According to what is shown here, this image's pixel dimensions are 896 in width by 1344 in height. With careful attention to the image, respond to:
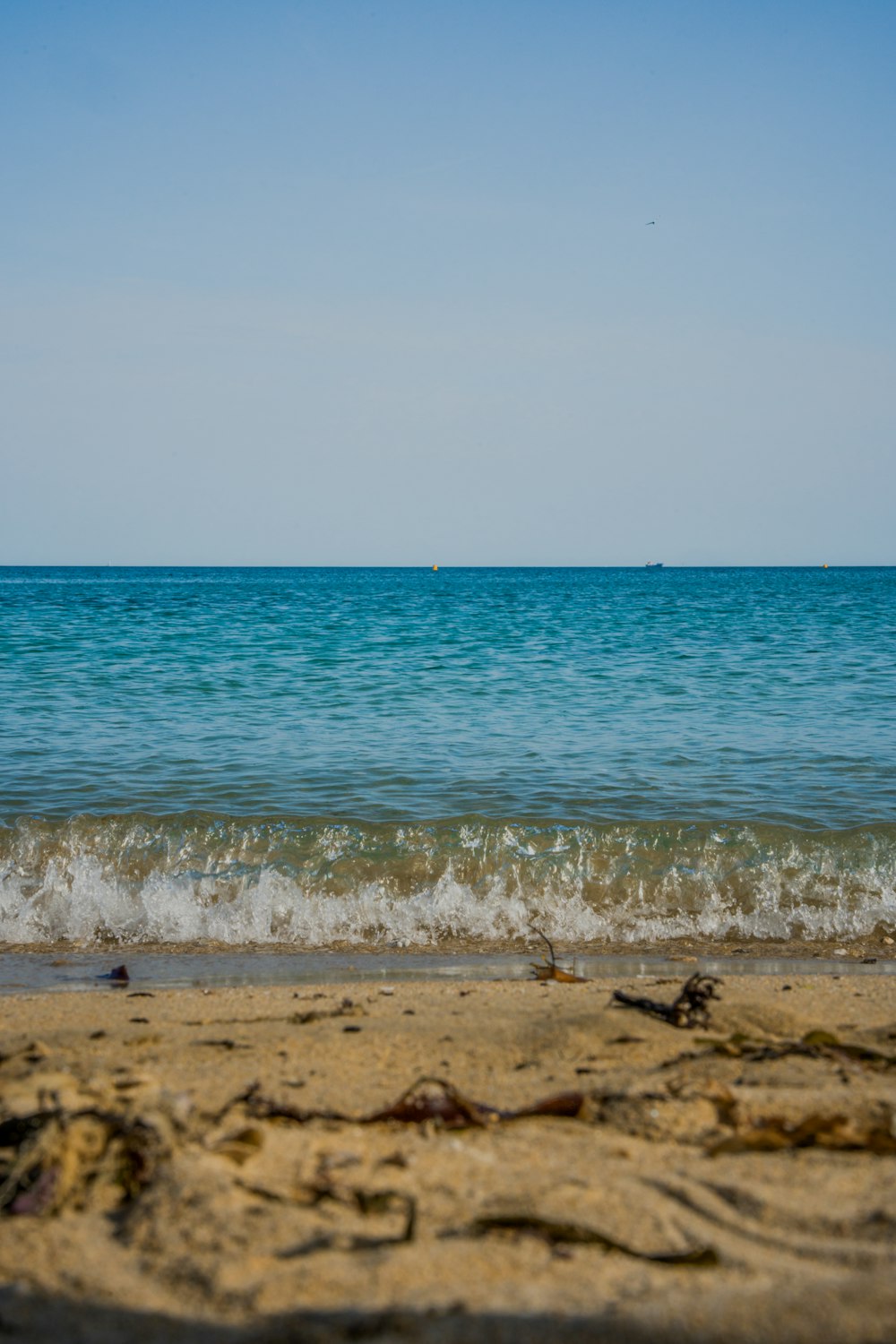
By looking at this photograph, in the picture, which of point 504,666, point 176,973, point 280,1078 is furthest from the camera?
point 504,666

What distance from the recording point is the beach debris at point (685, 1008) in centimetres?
358

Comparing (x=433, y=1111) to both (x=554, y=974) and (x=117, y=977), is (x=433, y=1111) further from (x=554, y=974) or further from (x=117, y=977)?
(x=117, y=977)

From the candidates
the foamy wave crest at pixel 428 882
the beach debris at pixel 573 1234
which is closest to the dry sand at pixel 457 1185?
the beach debris at pixel 573 1234

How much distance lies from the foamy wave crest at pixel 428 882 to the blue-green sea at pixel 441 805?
0.6 inches

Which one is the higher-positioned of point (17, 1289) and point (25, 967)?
point (17, 1289)

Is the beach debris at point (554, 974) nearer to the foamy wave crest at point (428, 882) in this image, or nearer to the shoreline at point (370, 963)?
the shoreline at point (370, 963)

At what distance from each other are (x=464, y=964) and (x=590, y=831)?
1735mm

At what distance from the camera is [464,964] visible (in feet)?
17.1

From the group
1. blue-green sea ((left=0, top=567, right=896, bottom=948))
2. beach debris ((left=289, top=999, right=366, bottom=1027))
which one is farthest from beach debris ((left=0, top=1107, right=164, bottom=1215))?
blue-green sea ((left=0, top=567, right=896, bottom=948))

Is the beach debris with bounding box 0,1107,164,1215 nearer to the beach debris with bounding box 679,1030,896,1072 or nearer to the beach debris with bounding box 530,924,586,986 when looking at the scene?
the beach debris with bounding box 679,1030,896,1072

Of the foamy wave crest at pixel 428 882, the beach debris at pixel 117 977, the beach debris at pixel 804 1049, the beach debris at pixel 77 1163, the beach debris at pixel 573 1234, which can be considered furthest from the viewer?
the foamy wave crest at pixel 428 882

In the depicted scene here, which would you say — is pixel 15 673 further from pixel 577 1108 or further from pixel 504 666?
pixel 577 1108

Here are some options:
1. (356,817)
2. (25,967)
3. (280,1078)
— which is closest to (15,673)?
(356,817)

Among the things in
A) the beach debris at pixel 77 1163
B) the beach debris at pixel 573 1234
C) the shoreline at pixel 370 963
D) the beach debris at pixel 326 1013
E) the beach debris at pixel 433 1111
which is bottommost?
the shoreline at pixel 370 963
